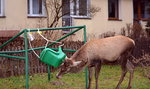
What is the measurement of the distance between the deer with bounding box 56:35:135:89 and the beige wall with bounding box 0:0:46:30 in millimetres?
8538

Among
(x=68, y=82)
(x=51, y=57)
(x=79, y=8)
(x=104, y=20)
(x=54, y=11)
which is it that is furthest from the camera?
(x=104, y=20)

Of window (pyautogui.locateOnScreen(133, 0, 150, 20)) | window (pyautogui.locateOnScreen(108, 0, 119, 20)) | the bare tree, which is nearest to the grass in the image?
the bare tree

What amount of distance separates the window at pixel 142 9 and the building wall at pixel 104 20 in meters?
2.07

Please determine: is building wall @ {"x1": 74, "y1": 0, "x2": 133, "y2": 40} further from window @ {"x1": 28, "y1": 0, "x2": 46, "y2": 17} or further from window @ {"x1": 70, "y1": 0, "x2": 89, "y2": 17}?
window @ {"x1": 28, "y1": 0, "x2": 46, "y2": 17}

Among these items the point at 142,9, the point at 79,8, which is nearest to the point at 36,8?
the point at 79,8

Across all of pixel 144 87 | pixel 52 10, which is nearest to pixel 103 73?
pixel 144 87

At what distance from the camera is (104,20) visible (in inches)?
852

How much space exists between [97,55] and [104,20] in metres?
13.2

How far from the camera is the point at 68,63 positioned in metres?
8.17

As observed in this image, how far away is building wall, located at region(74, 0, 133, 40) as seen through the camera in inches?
810

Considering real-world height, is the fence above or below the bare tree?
below

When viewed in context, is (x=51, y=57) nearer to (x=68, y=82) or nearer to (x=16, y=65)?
(x=68, y=82)

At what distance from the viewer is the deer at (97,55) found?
27.1ft

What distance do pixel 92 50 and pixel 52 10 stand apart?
9266 mm
